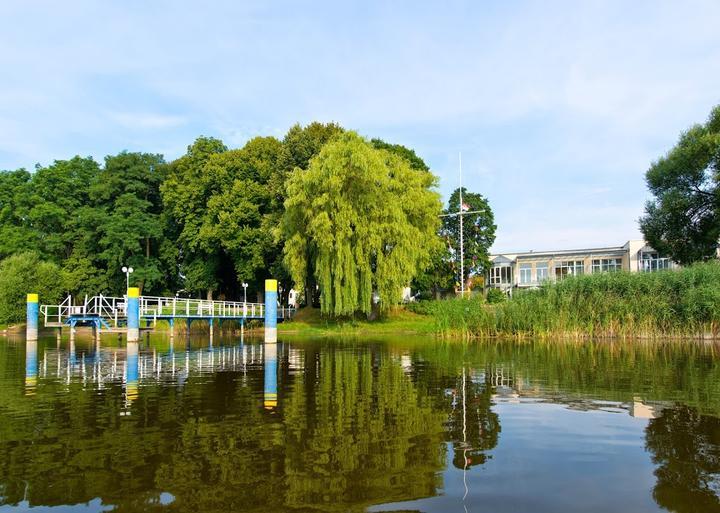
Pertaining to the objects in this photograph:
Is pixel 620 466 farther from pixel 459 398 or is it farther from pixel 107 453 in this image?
pixel 107 453

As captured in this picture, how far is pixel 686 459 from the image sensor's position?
262 inches

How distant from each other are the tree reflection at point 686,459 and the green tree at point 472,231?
1998 inches

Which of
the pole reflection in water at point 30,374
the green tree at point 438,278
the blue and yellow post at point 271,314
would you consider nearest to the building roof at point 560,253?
the green tree at point 438,278

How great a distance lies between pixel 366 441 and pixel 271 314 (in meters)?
23.8

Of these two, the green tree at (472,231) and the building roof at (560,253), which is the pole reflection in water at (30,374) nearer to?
the green tree at (472,231)

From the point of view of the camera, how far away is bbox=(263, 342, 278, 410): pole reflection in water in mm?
10797

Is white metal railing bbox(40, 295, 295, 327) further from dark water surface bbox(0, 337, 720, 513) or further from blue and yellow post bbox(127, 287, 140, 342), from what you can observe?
dark water surface bbox(0, 337, 720, 513)

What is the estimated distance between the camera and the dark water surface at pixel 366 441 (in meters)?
5.54

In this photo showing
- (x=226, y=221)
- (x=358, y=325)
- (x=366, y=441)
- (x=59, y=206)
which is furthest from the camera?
(x=59, y=206)

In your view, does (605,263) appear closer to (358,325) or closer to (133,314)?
(358,325)

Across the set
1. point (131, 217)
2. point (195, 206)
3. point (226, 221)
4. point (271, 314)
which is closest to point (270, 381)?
point (271, 314)

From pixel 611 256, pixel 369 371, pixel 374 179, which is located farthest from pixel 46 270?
pixel 611 256

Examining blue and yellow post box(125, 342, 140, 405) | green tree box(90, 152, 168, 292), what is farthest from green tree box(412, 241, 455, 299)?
blue and yellow post box(125, 342, 140, 405)

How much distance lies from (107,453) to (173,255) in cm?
4737
